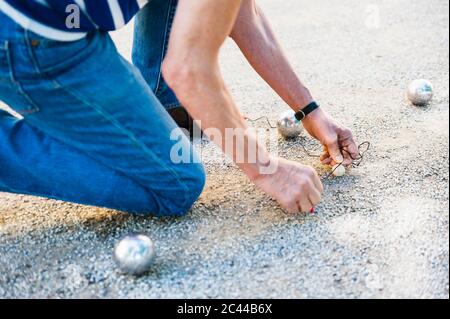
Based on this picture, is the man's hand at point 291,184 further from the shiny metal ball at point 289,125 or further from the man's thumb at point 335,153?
the shiny metal ball at point 289,125

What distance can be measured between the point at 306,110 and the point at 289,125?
0.18m

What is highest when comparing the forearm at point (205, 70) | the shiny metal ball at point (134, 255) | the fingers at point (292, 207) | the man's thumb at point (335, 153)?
the forearm at point (205, 70)

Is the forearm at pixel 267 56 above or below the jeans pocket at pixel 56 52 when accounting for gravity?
below

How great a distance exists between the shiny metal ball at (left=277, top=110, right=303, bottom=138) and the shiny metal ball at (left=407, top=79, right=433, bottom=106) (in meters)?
0.51

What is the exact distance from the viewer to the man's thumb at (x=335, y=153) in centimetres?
181

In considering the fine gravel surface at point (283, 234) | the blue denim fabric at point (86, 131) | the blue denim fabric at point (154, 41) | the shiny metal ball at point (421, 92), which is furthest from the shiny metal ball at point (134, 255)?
the shiny metal ball at point (421, 92)

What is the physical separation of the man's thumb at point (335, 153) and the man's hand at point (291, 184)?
0.80ft

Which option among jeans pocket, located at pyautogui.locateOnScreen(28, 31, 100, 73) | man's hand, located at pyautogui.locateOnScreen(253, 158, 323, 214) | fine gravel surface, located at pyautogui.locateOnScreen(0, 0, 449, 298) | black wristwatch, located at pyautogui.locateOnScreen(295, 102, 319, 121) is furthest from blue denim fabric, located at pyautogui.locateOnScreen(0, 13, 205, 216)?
black wristwatch, located at pyautogui.locateOnScreen(295, 102, 319, 121)

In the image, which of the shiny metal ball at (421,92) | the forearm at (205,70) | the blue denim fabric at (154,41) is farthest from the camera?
the shiny metal ball at (421,92)

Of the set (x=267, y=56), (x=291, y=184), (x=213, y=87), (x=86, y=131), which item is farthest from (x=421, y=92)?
(x=86, y=131)

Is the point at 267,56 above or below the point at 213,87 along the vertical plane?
below

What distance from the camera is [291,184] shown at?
158 cm

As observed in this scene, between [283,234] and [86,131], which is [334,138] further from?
Result: [86,131]
